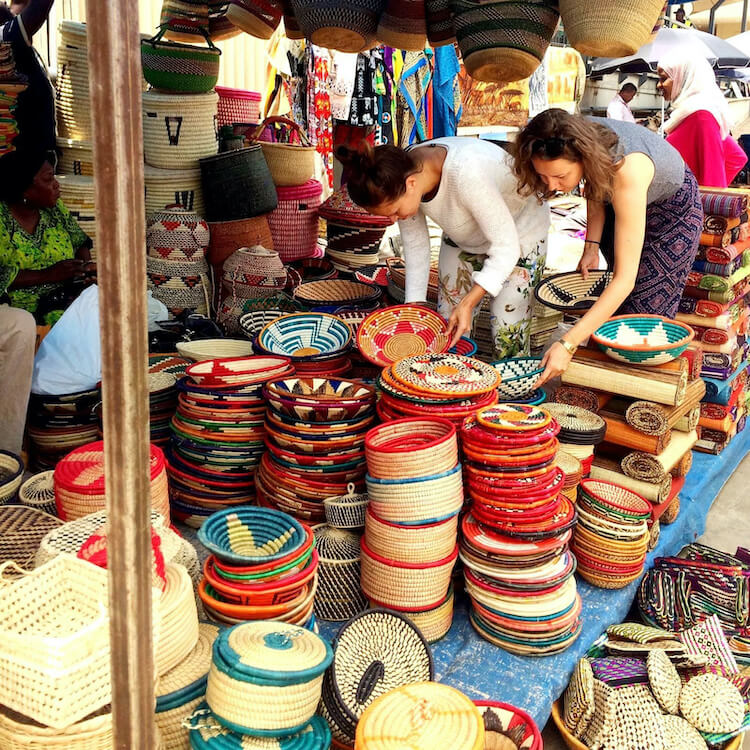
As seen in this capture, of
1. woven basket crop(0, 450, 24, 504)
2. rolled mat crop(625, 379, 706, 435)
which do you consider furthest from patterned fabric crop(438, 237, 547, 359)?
woven basket crop(0, 450, 24, 504)

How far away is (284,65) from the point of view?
5.64 m

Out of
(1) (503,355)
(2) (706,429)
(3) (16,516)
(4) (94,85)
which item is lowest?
(2) (706,429)

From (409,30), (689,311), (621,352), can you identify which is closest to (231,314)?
(409,30)

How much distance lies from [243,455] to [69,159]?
2318 millimetres

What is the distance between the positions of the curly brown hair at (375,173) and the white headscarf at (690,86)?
111 inches

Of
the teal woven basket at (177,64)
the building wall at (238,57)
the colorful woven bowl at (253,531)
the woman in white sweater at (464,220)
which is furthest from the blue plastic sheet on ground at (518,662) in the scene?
the building wall at (238,57)

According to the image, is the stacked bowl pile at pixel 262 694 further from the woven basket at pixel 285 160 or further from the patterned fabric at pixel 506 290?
A: the woven basket at pixel 285 160

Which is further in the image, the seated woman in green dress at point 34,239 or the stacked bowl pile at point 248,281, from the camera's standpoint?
the stacked bowl pile at point 248,281

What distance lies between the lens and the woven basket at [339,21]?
2709 mm

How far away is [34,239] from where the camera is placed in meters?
3.31

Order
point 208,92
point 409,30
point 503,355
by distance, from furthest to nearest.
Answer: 1. point 208,92
2. point 503,355
3. point 409,30

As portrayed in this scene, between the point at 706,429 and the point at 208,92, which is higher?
the point at 208,92

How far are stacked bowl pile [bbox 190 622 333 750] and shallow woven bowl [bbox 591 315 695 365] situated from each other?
189 cm

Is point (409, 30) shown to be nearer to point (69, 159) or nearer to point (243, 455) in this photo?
point (243, 455)
